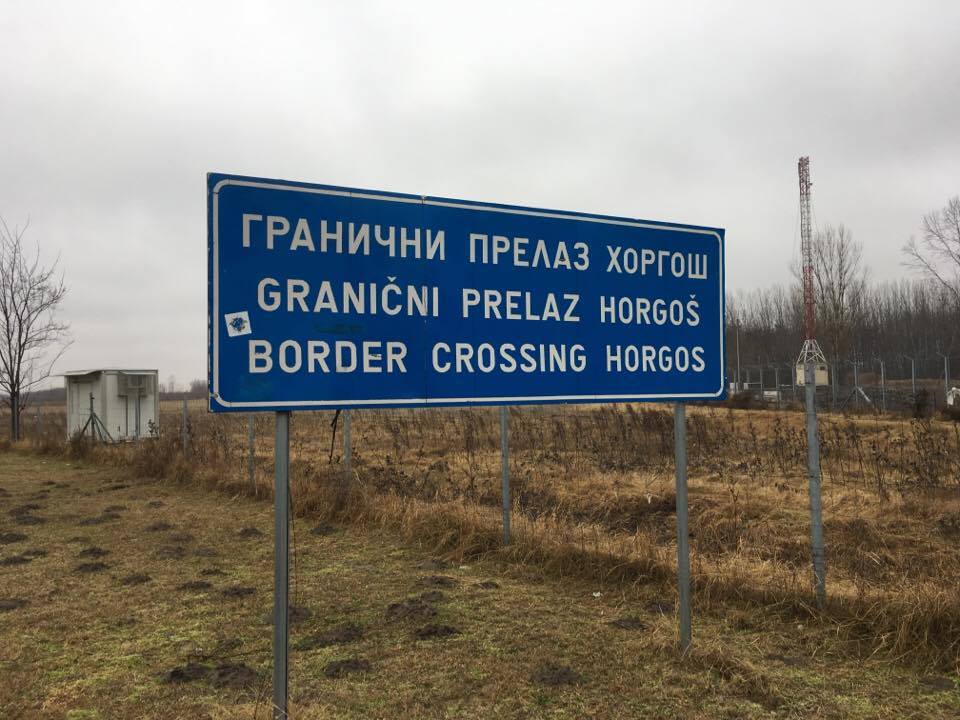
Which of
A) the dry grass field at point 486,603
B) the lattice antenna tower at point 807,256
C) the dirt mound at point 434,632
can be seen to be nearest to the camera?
the dry grass field at point 486,603

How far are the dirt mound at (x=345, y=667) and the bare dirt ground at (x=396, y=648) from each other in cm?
2

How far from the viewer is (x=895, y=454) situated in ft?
44.2

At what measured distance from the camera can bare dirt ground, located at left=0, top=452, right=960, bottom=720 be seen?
347cm

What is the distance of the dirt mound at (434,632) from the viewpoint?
4.42m

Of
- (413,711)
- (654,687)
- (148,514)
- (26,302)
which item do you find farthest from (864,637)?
(26,302)

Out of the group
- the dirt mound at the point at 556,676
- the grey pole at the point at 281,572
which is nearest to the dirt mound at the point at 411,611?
the dirt mound at the point at 556,676

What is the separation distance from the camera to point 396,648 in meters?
4.22

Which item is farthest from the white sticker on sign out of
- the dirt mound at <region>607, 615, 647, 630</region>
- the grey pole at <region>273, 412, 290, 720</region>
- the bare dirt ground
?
the dirt mound at <region>607, 615, 647, 630</region>

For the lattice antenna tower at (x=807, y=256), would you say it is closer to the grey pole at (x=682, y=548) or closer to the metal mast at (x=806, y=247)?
the metal mast at (x=806, y=247)

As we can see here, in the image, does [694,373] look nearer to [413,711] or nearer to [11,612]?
[413,711]

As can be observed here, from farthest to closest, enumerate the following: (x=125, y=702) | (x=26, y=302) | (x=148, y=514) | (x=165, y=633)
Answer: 1. (x=26, y=302)
2. (x=148, y=514)
3. (x=165, y=633)
4. (x=125, y=702)

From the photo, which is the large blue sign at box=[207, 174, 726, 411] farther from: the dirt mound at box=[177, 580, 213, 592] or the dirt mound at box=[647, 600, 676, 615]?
the dirt mound at box=[177, 580, 213, 592]

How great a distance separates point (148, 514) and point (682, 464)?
23.5 ft

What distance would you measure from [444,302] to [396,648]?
2.18 meters
